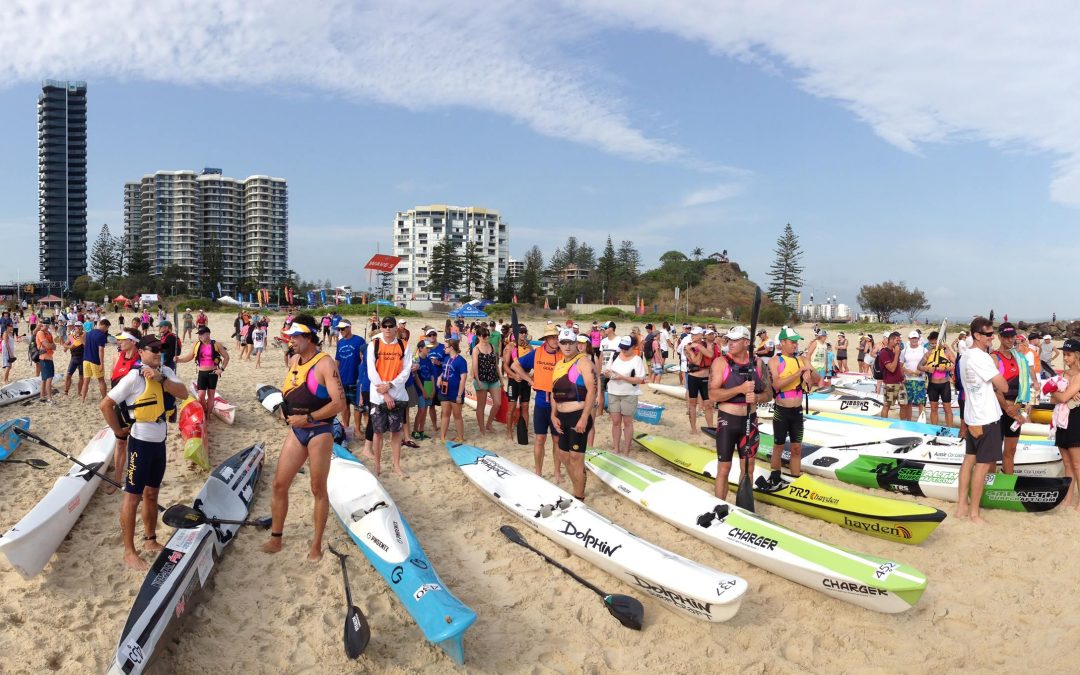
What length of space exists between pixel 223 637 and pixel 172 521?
90cm

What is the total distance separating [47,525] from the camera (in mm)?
4520

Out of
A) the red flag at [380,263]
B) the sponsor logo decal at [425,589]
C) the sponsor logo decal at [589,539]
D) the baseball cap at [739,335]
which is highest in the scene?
the red flag at [380,263]

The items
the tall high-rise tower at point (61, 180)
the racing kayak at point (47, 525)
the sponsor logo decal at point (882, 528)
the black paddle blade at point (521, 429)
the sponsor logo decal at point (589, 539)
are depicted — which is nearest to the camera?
the racing kayak at point (47, 525)

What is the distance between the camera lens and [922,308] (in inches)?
2589

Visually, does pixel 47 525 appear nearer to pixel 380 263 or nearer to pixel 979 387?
pixel 979 387

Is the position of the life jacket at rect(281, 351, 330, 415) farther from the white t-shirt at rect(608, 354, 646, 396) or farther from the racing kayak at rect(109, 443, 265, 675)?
the white t-shirt at rect(608, 354, 646, 396)

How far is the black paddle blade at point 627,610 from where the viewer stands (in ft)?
14.2

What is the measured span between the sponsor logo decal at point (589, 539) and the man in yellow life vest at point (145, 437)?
3332 millimetres

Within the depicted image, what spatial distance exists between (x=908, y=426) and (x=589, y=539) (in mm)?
6278

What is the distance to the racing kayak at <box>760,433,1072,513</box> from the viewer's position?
619cm

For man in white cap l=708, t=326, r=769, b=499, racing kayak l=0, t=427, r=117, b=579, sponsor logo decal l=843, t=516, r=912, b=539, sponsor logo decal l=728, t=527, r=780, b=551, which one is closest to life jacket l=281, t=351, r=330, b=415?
racing kayak l=0, t=427, r=117, b=579

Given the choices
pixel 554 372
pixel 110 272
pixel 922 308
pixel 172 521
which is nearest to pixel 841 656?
pixel 554 372

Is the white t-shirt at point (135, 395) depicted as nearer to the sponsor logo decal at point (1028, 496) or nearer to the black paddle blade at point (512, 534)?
the black paddle blade at point (512, 534)

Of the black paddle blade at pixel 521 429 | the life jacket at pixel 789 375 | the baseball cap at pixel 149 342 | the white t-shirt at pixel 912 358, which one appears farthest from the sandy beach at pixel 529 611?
the white t-shirt at pixel 912 358
